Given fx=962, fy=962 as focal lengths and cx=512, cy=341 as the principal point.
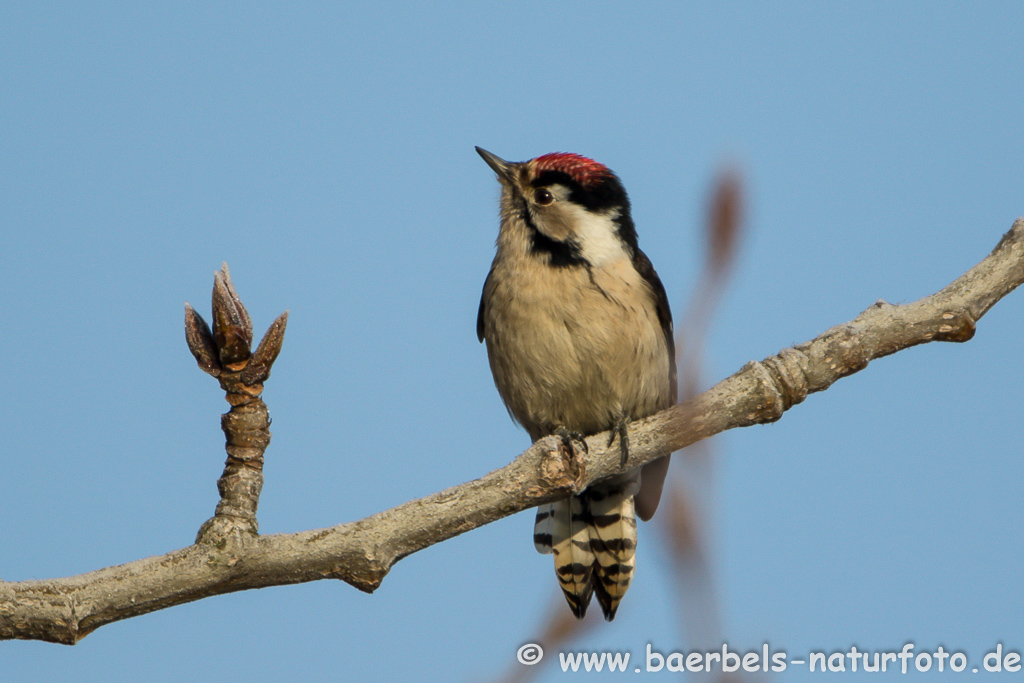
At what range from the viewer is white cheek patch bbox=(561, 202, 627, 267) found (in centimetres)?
541

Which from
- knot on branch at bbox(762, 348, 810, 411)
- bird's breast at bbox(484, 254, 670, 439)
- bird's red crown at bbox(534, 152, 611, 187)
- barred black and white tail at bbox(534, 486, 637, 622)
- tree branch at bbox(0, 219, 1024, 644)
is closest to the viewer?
tree branch at bbox(0, 219, 1024, 644)

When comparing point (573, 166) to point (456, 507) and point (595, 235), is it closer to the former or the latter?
point (595, 235)

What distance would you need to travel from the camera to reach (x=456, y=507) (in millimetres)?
2914

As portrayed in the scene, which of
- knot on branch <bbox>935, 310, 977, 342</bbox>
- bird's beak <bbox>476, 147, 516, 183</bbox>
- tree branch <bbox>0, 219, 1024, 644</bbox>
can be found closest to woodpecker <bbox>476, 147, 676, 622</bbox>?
bird's beak <bbox>476, 147, 516, 183</bbox>

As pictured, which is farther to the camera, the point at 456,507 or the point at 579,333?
the point at 579,333

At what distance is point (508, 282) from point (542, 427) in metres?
0.87

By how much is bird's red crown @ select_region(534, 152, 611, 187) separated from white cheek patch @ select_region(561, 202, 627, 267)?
0.65ft

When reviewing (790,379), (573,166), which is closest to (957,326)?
(790,379)

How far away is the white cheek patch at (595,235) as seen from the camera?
213 inches

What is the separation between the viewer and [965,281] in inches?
122

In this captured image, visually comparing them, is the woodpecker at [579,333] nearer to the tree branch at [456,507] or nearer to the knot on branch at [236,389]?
the tree branch at [456,507]

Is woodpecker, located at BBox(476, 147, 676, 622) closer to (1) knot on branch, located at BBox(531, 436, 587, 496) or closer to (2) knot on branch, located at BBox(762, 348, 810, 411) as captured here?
(1) knot on branch, located at BBox(531, 436, 587, 496)

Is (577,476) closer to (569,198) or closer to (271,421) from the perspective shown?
(271,421)

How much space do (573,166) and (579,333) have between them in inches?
43.6
